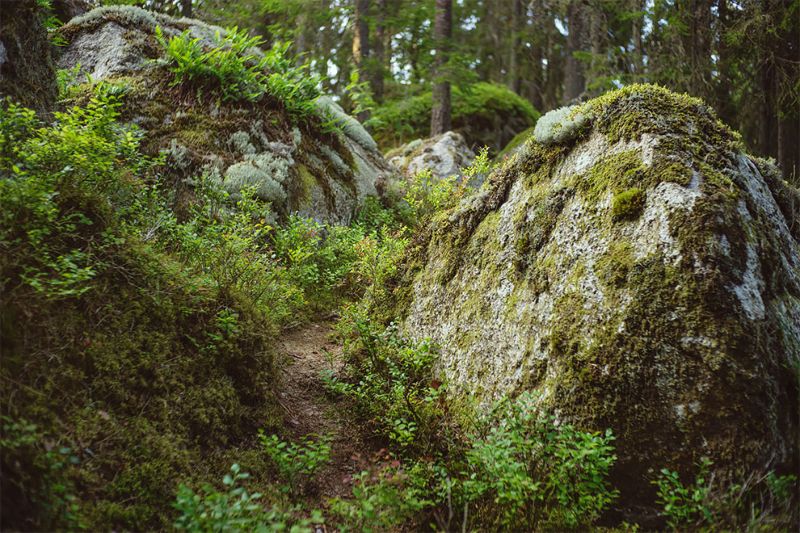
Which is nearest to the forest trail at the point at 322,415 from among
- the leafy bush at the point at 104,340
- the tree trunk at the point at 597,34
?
the leafy bush at the point at 104,340

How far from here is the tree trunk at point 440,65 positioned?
13.8m

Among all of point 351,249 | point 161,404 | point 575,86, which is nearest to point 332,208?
point 351,249

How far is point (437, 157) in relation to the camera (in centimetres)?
→ 1253

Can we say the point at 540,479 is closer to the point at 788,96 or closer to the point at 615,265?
the point at 615,265

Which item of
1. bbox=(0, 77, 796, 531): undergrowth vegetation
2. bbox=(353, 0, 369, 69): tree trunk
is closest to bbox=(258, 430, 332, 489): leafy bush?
bbox=(0, 77, 796, 531): undergrowth vegetation

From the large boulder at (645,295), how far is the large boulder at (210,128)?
4.32m

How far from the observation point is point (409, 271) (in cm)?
615

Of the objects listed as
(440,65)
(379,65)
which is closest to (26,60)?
(440,65)

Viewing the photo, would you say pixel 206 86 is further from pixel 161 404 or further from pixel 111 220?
pixel 161 404

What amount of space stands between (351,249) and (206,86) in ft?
13.2

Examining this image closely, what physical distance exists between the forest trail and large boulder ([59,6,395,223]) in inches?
112

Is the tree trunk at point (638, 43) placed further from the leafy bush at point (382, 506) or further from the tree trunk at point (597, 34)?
the leafy bush at point (382, 506)

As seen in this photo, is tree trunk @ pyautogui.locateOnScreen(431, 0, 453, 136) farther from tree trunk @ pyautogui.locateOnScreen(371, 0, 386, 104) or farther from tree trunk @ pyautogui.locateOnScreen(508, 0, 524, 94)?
tree trunk @ pyautogui.locateOnScreen(508, 0, 524, 94)

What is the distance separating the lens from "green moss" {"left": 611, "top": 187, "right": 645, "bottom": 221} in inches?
147
